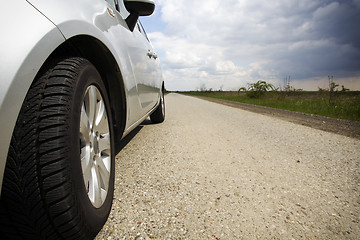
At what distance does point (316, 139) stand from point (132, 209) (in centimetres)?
318

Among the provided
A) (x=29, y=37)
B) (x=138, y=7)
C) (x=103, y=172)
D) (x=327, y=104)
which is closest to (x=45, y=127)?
(x=29, y=37)

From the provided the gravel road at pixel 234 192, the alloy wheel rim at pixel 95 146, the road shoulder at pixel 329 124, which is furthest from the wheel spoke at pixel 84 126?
the road shoulder at pixel 329 124

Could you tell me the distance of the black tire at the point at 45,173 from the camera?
2.51ft

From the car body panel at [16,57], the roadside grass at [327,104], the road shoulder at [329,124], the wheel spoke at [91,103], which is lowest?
the road shoulder at [329,124]

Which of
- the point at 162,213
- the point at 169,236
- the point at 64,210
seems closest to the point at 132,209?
the point at 162,213

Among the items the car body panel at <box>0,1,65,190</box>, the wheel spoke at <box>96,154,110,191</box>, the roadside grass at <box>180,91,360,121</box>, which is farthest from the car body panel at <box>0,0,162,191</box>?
the roadside grass at <box>180,91,360,121</box>

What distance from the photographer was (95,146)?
122 centimetres

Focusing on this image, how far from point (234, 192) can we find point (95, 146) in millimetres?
1029

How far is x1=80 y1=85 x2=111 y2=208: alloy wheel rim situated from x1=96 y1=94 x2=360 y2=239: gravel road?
23 cm

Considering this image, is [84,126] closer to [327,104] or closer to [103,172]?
[103,172]

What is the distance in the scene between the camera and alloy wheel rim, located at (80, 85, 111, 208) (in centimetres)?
107

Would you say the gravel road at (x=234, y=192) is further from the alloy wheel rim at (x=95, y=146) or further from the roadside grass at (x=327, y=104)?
the roadside grass at (x=327, y=104)

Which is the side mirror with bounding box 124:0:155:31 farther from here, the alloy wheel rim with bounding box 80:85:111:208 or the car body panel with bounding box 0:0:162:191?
the alloy wheel rim with bounding box 80:85:111:208

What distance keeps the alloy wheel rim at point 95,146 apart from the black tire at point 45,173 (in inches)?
6.3
